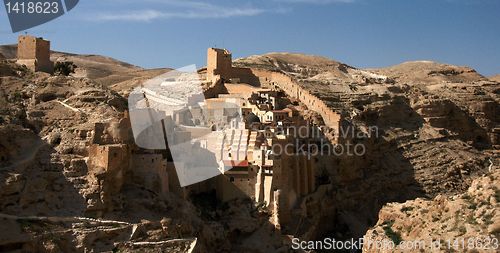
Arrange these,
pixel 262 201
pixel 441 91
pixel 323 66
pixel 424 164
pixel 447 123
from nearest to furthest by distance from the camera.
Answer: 1. pixel 262 201
2. pixel 424 164
3. pixel 447 123
4. pixel 441 91
5. pixel 323 66

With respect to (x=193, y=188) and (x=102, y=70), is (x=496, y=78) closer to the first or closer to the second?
(x=102, y=70)

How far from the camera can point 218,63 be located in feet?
161

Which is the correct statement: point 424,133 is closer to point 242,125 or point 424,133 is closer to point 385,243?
point 242,125

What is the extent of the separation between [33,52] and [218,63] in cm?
1817

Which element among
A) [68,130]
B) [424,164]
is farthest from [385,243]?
[424,164]

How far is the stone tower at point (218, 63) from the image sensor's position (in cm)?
4875

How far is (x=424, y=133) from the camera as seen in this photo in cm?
4919

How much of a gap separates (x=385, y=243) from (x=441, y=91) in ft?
129

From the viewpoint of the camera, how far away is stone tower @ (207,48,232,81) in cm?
4875

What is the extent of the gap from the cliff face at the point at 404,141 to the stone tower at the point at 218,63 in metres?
5.54
